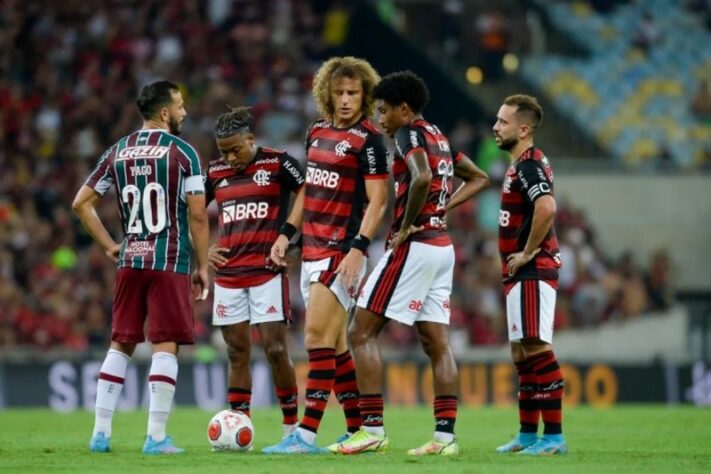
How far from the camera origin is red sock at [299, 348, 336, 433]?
9852 millimetres

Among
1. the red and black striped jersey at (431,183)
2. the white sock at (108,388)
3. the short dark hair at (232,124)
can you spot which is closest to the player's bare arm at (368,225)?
the red and black striped jersey at (431,183)

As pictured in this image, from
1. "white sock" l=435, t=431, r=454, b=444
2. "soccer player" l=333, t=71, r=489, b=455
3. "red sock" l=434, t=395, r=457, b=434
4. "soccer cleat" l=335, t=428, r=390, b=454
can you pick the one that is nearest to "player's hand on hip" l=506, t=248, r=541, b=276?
"soccer player" l=333, t=71, r=489, b=455

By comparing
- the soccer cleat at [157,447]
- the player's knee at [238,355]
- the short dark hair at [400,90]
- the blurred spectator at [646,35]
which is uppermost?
the blurred spectator at [646,35]

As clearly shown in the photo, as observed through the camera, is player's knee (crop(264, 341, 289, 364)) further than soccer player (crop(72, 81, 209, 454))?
Yes

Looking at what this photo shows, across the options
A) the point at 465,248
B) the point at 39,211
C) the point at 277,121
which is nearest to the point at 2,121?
the point at 39,211

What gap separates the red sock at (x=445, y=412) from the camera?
9.81 meters

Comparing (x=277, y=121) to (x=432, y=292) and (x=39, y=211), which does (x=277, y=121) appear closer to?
(x=39, y=211)

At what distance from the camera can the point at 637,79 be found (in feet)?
91.7

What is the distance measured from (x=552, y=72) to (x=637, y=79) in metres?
1.59

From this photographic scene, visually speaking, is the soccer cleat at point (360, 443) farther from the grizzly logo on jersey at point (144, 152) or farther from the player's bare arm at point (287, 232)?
the grizzly logo on jersey at point (144, 152)

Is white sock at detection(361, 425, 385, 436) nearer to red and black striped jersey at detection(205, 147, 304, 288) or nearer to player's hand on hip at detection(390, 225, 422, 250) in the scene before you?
player's hand on hip at detection(390, 225, 422, 250)

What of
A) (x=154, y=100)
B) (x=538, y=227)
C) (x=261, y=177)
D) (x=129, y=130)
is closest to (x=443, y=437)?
(x=538, y=227)

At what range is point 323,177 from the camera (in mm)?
10094

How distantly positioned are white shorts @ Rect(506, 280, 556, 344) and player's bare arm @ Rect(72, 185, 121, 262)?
2.71 meters
